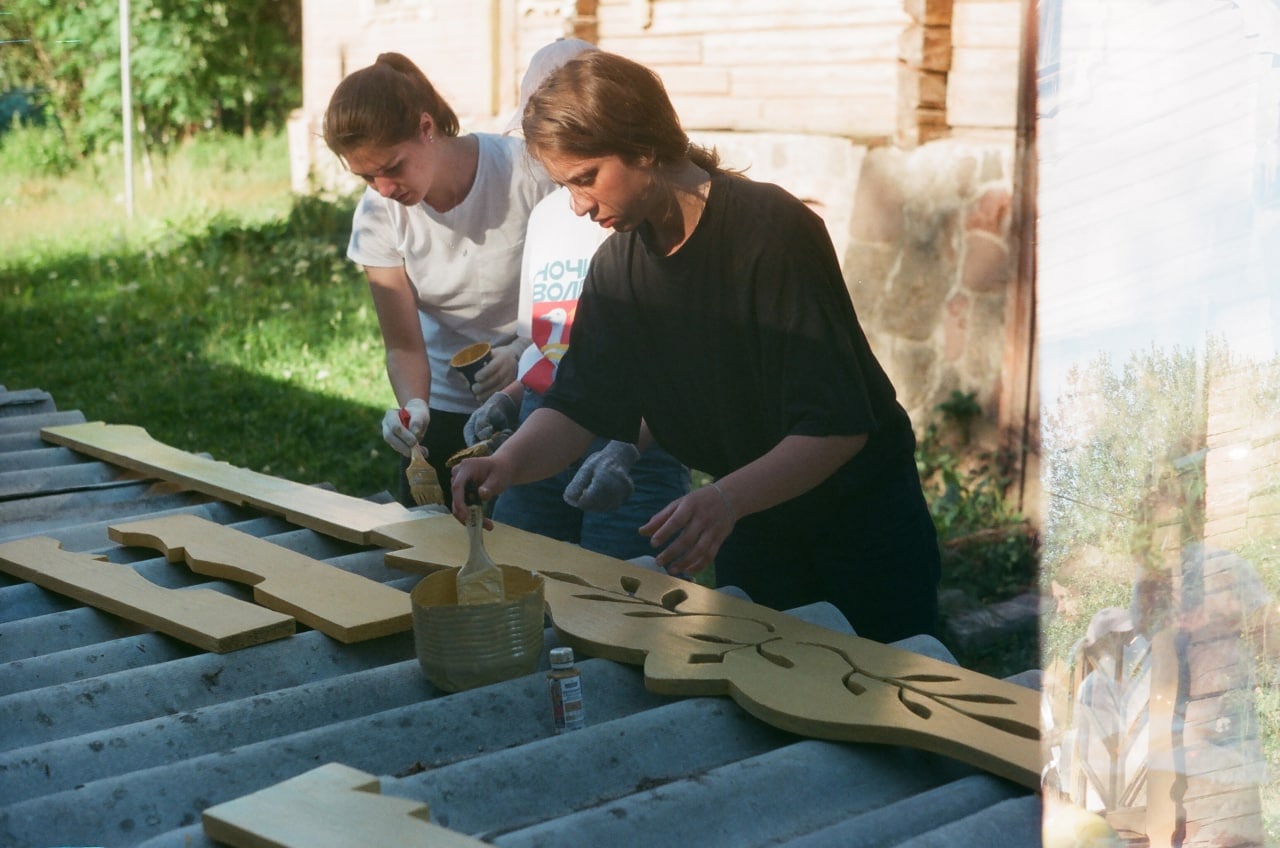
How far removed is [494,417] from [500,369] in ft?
0.52

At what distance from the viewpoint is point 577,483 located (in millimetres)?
3242

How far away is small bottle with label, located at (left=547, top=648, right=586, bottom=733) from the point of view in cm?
217

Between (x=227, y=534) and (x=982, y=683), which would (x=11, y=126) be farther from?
(x=982, y=683)

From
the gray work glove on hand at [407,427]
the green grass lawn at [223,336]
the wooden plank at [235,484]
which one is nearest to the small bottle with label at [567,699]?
the wooden plank at [235,484]

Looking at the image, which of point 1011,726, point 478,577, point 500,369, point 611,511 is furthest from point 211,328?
point 1011,726

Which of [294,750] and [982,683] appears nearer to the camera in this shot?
[294,750]

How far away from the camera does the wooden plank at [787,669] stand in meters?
2.07

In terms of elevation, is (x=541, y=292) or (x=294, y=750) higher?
(x=541, y=292)

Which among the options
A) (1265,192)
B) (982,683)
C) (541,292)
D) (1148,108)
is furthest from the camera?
(1148,108)

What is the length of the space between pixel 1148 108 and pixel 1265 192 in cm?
197

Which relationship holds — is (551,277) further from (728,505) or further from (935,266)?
(935,266)

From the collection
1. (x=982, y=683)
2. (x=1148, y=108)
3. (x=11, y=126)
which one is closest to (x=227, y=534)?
(x=982, y=683)

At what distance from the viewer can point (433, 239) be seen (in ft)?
12.8

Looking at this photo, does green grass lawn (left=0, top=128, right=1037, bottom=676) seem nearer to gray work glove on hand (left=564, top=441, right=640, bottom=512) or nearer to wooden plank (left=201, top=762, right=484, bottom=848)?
gray work glove on hand (left=564, top=441, right=640, bottom=512)
